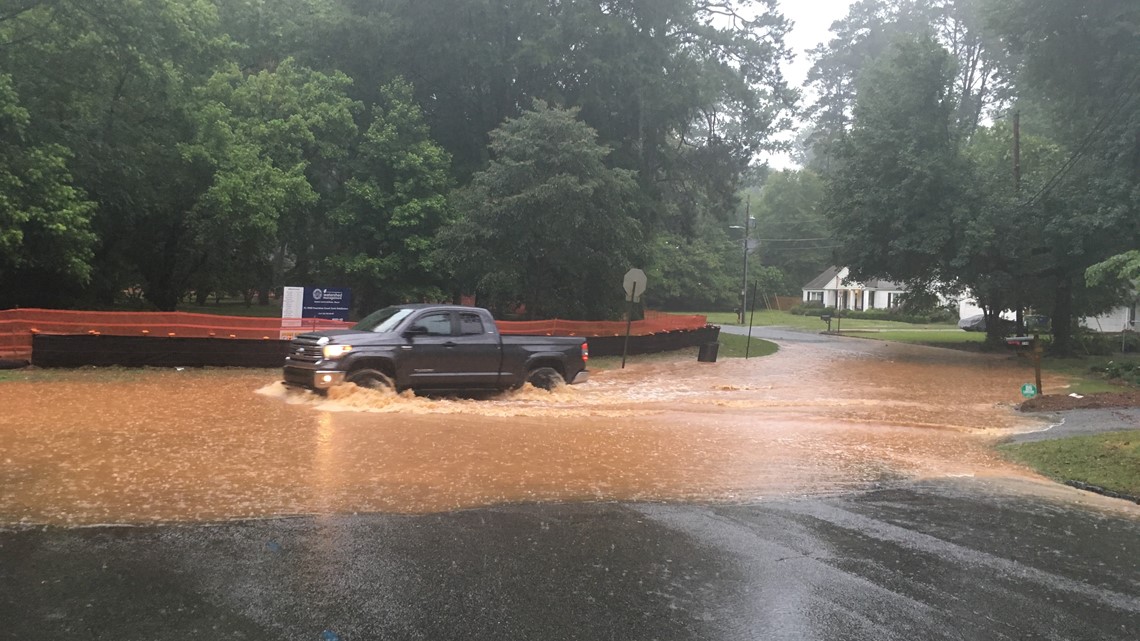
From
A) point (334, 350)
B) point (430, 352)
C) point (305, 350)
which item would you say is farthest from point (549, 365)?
point (305, 350)

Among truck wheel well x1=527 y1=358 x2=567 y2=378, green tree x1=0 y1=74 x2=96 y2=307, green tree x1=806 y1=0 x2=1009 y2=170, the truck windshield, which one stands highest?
green tree x1=806 y1=0 x2=1009 y2=170

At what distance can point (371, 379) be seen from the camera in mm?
12578

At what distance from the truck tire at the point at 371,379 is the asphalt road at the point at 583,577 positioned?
6.47 metres

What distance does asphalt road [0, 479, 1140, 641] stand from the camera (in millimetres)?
4148

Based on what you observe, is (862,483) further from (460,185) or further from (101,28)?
(460,185)

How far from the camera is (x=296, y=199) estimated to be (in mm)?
26609

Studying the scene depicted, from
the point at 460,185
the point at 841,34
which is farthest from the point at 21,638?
the point at 841,34

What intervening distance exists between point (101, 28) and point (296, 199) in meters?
7.39

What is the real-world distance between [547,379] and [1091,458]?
8.48 m

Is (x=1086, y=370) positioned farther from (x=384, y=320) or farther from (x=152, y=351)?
(x=152, y=351)

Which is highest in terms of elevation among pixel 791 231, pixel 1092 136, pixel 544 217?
pixel 791 231

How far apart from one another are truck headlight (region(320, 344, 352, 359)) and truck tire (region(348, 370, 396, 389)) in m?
0.36

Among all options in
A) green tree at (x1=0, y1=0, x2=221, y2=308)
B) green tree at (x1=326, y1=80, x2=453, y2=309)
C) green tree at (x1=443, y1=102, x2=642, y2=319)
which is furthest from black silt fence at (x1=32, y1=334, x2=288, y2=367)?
green tree at (x1=326, y1=80, x2=453, y2=309)

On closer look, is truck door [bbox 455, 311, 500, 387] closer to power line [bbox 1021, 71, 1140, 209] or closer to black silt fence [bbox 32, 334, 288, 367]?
black silt fence [bbox 32, 334, 288, 367]
